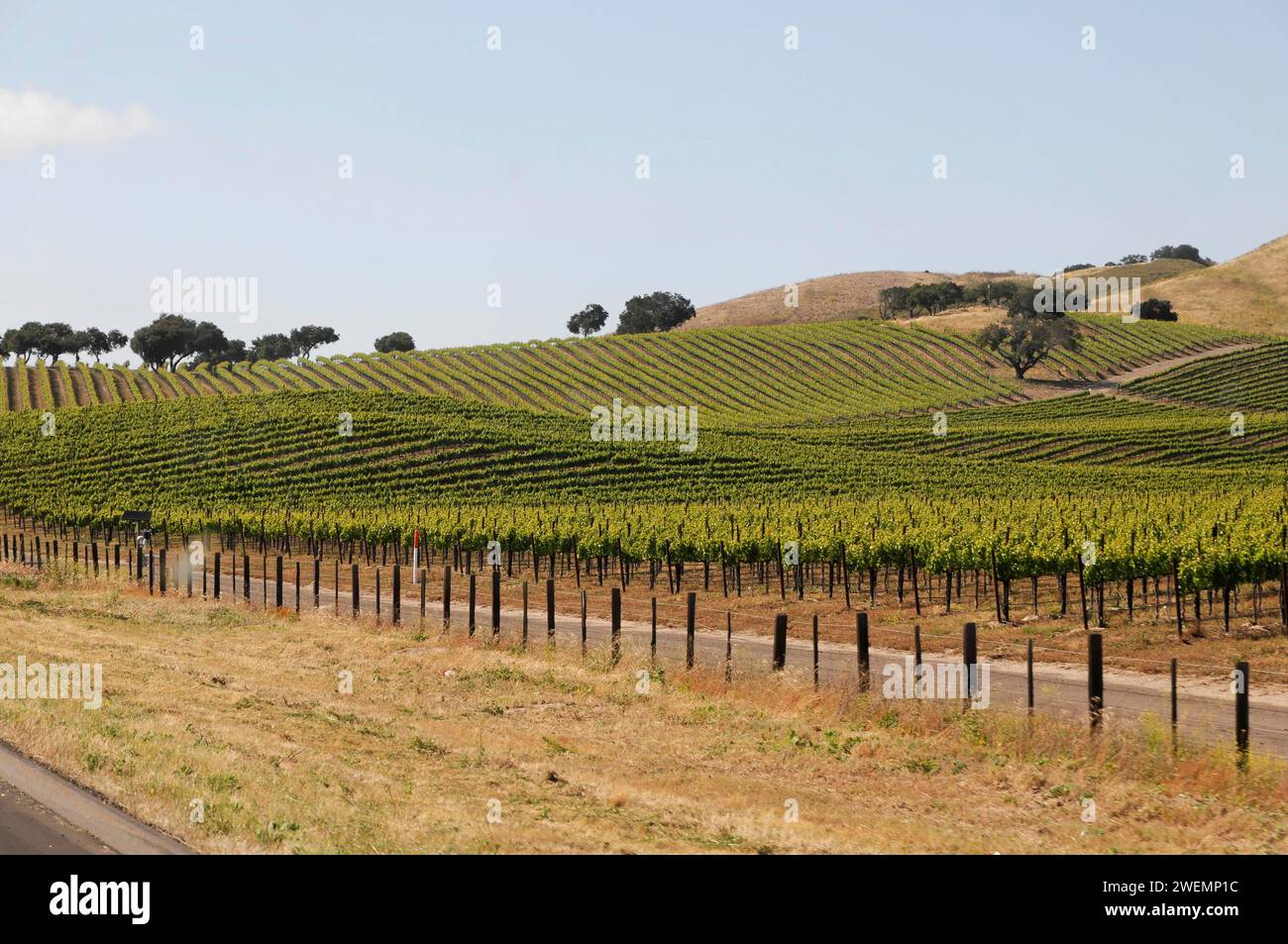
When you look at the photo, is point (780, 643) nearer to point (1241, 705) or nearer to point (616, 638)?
point (616, 638)

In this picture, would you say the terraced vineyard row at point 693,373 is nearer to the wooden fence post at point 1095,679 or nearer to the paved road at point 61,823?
the wooden fence post at point 1095,679

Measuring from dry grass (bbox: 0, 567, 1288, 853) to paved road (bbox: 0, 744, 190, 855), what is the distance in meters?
0.33

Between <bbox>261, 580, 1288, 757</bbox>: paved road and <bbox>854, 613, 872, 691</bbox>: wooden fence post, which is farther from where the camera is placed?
<bbox>854, 613, 872, 691</bbox>: wooden fence post

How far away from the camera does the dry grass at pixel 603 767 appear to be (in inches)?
528

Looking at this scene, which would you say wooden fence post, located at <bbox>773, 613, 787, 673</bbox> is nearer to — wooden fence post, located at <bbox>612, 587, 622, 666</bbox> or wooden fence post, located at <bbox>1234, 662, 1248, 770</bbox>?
wooden fence post, located at <bbox>612, 587, 622, 666</bbox>

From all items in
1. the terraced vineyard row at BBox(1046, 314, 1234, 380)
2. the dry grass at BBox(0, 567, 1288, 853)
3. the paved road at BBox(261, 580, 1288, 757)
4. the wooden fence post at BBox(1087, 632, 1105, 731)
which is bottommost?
the paved road at BBox(261, 580, 1288, 757)

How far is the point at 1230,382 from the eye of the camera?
143875 millimetres

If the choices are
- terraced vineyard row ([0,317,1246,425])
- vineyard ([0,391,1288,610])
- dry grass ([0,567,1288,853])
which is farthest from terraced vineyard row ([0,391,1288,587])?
dry grass ([0,567,1288,853])

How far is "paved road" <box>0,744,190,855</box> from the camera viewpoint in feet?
38.9

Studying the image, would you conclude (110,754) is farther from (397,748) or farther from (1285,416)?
(1285,416)

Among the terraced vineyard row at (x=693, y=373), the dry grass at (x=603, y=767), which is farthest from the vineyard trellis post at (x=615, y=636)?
the terraced vineyard row at (x=693, y=373)

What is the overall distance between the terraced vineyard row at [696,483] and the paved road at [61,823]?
2712cm

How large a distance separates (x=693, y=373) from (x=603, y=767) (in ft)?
459
